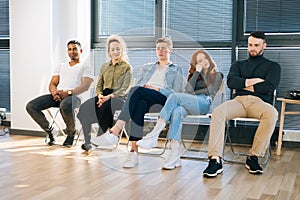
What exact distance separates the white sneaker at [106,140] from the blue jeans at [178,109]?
51 cm

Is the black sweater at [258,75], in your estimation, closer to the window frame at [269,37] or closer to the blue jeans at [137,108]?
the blue jeans at [137,108]

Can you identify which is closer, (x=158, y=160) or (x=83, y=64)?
(x=158, y=160)

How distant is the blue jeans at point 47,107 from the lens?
486cm

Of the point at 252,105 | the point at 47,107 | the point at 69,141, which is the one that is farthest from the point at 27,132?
the point at 252,105

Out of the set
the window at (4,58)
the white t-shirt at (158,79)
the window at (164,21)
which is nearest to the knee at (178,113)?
the white t-shirt at (158,79)

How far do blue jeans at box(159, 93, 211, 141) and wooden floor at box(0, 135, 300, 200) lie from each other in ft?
1.19

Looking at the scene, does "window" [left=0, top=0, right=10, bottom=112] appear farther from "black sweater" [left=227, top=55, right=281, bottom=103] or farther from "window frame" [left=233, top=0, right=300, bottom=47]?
"black sweater" [left=227, top=55, right=281, bottom=103]

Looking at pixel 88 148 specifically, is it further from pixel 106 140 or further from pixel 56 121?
pixel 56 121

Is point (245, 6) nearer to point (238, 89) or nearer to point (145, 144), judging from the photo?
point (238, 89)

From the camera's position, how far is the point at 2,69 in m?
6.45

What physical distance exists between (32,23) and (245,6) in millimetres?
2662

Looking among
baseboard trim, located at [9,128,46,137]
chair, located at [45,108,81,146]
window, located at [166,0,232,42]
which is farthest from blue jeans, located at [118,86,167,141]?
baseboard trim, located at [9,128,46,137]

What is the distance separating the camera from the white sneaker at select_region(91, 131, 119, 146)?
159 inches

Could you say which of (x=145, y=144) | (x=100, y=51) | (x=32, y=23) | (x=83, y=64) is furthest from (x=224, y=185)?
(x=32, y=23)
